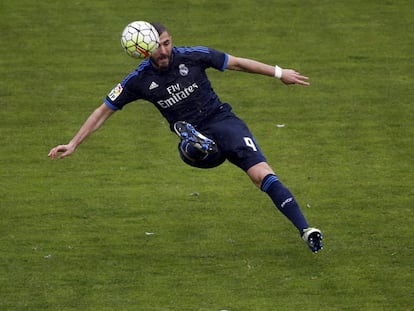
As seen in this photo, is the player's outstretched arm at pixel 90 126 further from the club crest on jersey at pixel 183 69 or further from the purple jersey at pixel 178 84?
the club crest on jersey at pixel 183 69

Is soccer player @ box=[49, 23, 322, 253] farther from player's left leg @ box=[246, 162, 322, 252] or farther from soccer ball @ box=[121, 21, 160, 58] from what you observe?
soccer ball @ box=[121, 21, 160, 58]

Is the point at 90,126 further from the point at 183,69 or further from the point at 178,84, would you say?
the point at 183,69

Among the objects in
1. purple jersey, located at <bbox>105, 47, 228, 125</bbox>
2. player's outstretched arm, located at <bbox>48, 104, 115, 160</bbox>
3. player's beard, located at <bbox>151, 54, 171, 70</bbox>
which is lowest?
player's outstretched arm, located at <bbox>48, 104, 115, 160</bbox>

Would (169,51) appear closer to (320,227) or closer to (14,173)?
(320,227)

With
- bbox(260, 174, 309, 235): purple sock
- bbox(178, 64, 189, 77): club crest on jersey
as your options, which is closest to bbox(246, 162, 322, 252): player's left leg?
bbox(260, 174, 309, 235): purple sock

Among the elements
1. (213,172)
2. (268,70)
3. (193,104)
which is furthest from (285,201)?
(213,172)

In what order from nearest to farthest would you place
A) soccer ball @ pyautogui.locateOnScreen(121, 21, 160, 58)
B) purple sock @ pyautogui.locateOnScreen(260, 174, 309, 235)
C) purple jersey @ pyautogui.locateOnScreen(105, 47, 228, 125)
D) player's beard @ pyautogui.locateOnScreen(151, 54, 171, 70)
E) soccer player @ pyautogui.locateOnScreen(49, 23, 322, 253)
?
purple sock @ pyautogui.locateOnScreen(260, 174, 309, 235) → soccer ball @ pyautogui.locateOnScreen(121, 21, 160, 58) → soccer player @ pyautogui.locateOnScreen(49, 23, 322, 253) → player's beard @ pyautogui.locateOnScreen(151, 54, 171, 70) → purple jersey @ pyautogui.locateOnScreen(105, 47, 228, 125)

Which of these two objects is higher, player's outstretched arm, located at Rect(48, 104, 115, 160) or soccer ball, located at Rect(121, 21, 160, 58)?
soccer ball, located at Rect(121, 21, 160, 58)

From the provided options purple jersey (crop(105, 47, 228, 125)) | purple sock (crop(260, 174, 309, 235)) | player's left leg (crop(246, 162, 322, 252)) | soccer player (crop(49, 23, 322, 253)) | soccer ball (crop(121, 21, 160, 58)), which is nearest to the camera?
player's left leg (crop(246, 162, 322, 252))

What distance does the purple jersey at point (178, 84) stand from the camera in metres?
11.8

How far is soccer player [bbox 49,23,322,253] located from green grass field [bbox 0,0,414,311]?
108 centimetres

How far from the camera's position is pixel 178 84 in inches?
465

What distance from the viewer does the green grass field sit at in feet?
→ 35.6

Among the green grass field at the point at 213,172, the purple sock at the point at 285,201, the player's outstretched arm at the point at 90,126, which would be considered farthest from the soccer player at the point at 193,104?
the green grass field at the point at 213,172
